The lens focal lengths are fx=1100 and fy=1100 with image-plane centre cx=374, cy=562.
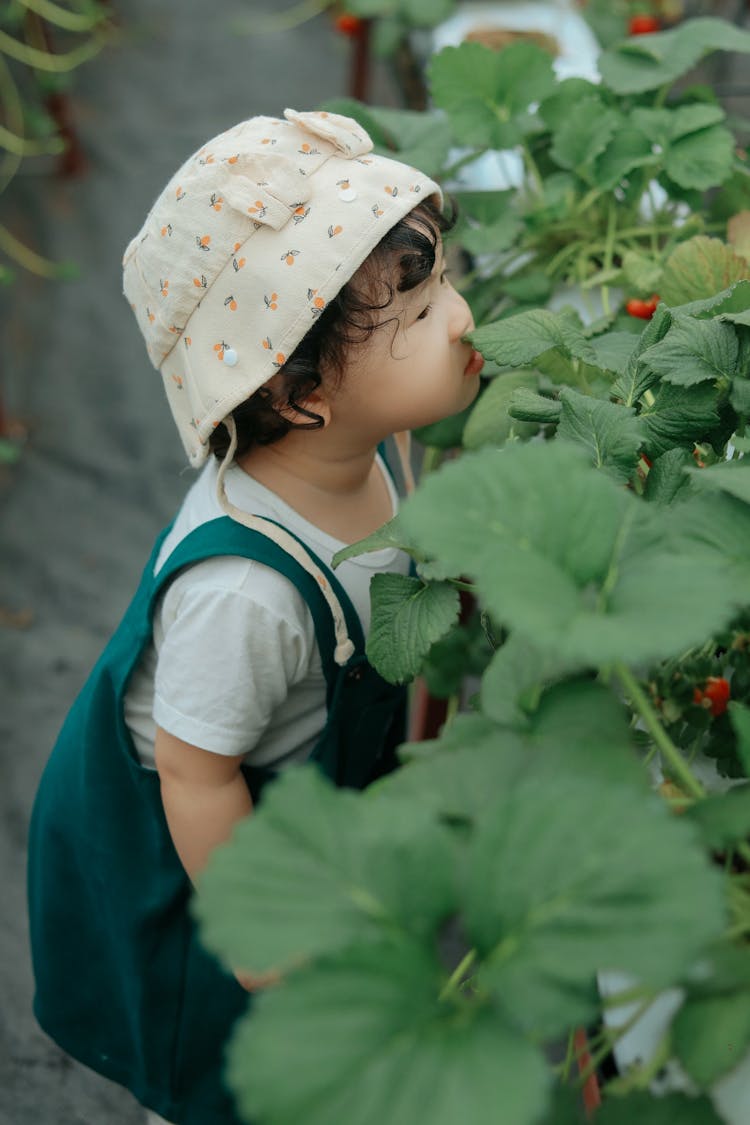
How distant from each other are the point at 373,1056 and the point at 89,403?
1982 millimetres

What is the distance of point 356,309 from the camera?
757 mm

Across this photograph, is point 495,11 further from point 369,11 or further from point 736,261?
point 736,261

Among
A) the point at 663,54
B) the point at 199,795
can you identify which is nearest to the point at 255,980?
the point at 199,795

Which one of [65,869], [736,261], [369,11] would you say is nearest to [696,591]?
[736,261]

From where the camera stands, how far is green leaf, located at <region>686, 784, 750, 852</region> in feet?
1.35

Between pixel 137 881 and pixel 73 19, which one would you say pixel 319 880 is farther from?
pixel 73 19

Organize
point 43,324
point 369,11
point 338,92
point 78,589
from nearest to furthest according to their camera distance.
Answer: point 369,11 < point 78,589 < point 43,324 < point 338,92

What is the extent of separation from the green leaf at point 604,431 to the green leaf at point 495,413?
7.9 inches

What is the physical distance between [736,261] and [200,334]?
376mm

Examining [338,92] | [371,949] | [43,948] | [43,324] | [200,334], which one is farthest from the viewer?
[338,92]

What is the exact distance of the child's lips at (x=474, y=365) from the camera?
84 centimetres

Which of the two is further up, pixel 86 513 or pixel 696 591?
pixel 696 591

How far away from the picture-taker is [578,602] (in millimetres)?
421

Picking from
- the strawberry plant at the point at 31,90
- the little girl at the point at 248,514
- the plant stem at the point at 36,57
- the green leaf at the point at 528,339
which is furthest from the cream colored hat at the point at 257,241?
the plant stem at the point at 36,57
